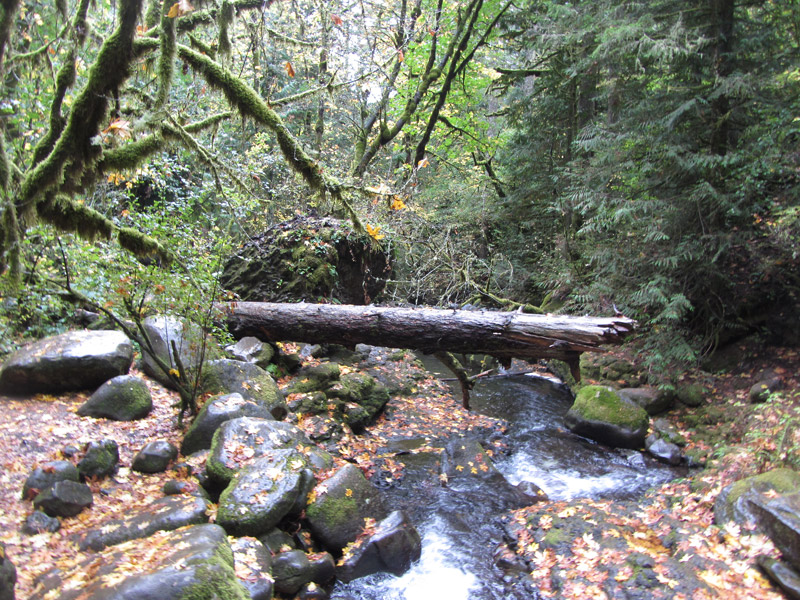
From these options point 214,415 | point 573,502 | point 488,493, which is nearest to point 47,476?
point 214,415

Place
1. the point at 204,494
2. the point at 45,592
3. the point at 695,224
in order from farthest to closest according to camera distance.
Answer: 1. the point at 695,224
2. the point at 204,494
3. the point at 45,592

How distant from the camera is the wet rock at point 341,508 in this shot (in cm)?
474

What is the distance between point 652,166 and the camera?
876 centimetres

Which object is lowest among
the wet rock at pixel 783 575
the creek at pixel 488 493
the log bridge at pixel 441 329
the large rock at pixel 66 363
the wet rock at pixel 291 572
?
the creek at pixel 488 493

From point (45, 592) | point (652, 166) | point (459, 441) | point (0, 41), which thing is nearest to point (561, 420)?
point (459, 441)

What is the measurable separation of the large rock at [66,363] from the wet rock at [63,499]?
208 cm

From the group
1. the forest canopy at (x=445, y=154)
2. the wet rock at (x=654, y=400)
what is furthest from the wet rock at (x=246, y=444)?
the wet rock at (x=654, y=400)

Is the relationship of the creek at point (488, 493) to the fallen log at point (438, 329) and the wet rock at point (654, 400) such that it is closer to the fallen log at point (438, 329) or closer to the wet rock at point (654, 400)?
the wet rock at point (654, 400)

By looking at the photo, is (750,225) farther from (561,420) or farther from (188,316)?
(188,316)

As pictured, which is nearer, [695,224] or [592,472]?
[592,472]

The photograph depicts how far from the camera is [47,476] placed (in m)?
4.11

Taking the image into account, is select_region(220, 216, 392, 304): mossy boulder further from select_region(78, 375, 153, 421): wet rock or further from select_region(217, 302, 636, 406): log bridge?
select_region(78, 375, 153, 421): wet rock

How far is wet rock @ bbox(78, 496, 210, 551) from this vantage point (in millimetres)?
3694

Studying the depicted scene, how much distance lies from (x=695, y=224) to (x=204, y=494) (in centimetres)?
889
